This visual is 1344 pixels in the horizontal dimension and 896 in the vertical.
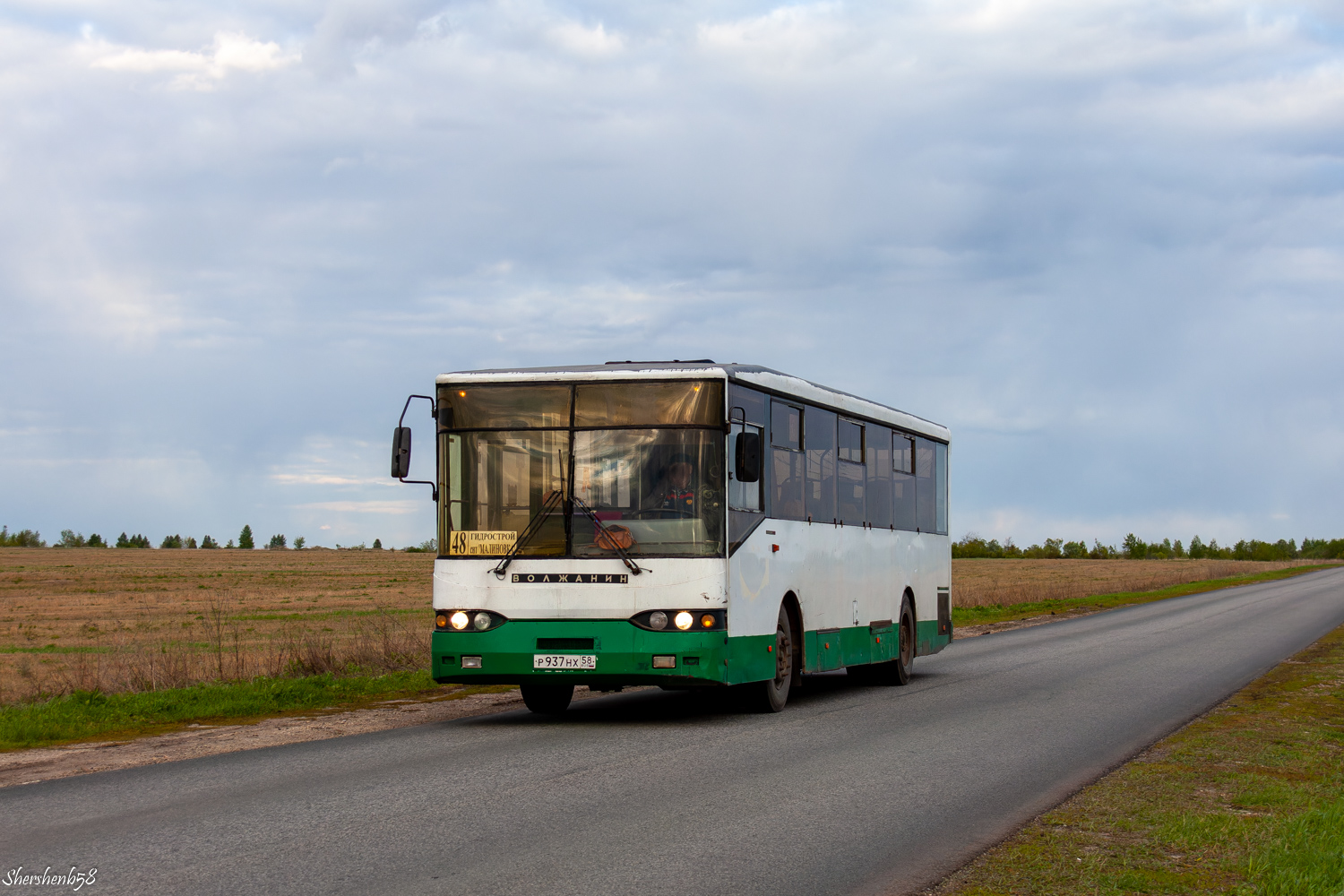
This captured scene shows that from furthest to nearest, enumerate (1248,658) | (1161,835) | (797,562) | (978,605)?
(978,605)
(1248,658)
(797,562)
(1161,835)

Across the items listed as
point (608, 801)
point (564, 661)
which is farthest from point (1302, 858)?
point (564, 661)

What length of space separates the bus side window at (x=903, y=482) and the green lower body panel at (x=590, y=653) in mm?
6153

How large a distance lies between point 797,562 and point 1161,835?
7.13m

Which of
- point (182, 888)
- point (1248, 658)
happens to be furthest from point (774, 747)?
point (1248, 658)

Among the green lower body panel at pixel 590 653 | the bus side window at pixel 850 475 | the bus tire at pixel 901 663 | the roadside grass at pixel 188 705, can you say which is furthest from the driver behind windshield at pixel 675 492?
the bus tire at pixel 901 663

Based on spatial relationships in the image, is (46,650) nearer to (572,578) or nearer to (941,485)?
(941,485)

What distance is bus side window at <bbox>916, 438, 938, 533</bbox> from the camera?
63.0ft

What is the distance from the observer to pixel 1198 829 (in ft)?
24.6

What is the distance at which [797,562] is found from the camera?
14305 millimetres

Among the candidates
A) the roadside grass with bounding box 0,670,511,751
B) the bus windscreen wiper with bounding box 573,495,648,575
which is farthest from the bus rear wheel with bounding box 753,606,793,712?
the roadside grass with bounding box 0,670,511,751

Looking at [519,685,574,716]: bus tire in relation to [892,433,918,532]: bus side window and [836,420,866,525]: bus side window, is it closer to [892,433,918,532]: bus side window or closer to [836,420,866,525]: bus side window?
[836,420,866,525]: bus side window

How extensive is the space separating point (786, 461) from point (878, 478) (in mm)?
3537

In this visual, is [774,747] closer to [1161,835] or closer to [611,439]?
[611,439]

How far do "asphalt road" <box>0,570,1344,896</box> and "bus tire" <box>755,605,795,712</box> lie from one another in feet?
0.81
